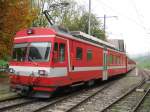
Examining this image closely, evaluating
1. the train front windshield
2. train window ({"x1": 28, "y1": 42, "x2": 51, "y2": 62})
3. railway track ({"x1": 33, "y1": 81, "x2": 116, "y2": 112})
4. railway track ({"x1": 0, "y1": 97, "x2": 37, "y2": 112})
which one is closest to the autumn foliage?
the train front windshield

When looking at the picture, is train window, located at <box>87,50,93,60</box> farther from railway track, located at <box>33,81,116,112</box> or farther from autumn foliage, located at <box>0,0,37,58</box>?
autumn foliage, located at <box>0,0,37,58</box>

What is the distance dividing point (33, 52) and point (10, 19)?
27.4 ft

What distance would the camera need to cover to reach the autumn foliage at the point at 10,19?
22.6 m

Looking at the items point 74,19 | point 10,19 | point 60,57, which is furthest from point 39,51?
point 74,19

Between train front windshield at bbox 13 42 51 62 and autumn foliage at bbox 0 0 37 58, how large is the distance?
7.04m

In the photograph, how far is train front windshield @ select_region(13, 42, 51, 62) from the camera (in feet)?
49.3

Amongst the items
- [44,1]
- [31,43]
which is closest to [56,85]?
[31,43]

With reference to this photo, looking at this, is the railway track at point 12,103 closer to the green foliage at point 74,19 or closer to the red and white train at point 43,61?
the red and white train at point 43,61

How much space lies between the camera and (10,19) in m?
23.0

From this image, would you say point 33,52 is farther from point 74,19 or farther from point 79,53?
point 74,19

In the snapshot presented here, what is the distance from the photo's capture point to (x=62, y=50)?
1581 cm

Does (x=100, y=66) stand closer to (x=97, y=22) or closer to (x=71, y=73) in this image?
(x=71, y=73)

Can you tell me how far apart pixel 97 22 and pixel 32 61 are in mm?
43978

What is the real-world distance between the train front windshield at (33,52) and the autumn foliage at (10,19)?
7.04 m
